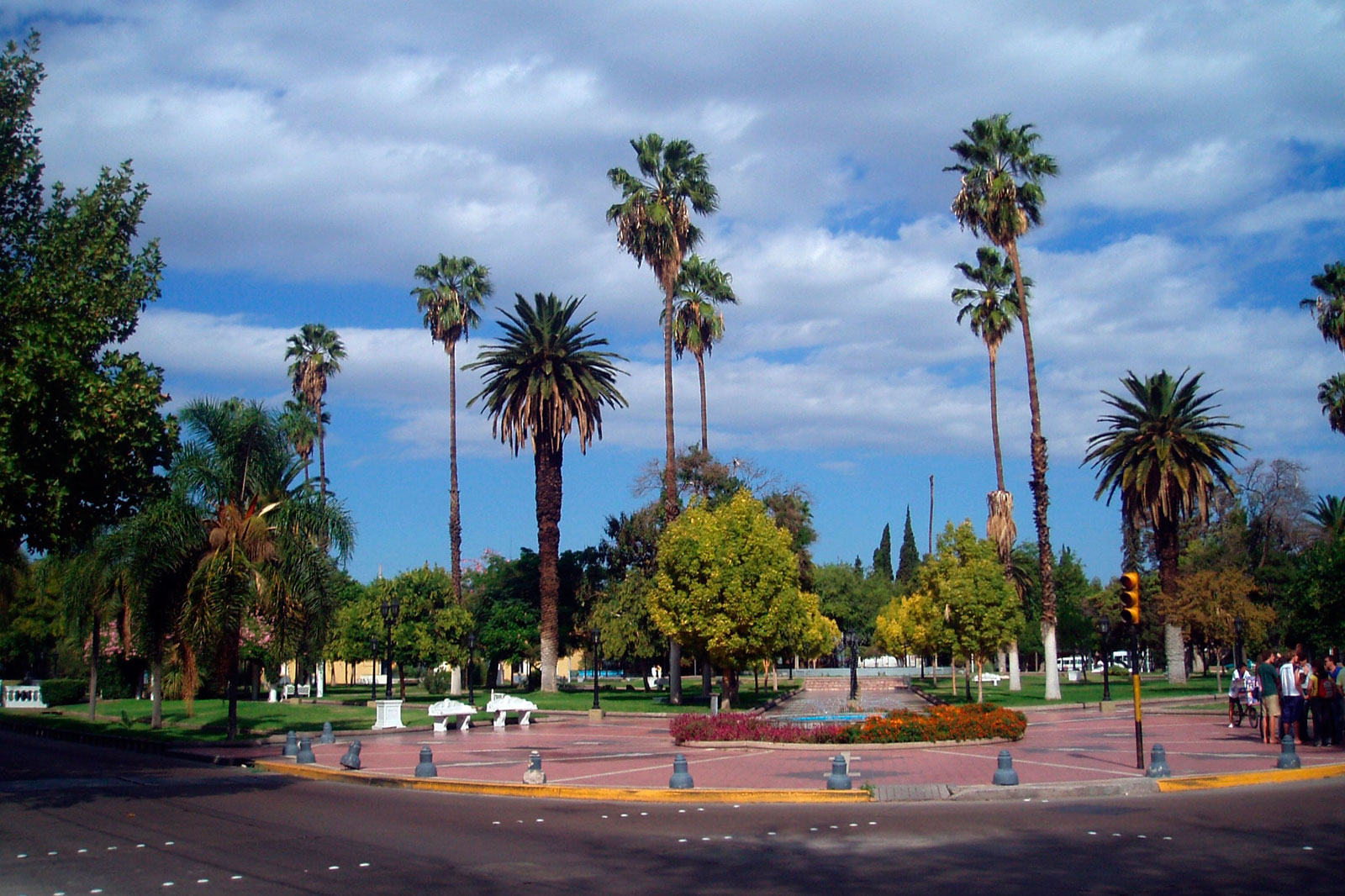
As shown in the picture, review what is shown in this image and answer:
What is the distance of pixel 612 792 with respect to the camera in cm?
1659

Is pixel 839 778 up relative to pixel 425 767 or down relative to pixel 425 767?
up

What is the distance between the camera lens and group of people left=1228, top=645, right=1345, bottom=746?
19.9m

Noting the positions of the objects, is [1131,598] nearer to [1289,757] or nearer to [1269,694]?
[1289,757]

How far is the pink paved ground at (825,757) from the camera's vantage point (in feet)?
57.7

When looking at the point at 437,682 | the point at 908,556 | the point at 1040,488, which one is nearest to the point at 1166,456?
the point at 1040,488

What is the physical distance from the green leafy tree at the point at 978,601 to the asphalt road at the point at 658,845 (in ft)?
83.9

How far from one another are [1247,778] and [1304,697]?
527cm

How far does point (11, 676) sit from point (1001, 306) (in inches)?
2786

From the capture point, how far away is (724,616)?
35500 mm

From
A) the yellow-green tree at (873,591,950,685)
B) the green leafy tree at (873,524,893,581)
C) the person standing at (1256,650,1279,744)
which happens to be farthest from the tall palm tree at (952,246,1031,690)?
the green leafy tree at (873,524,893,581)

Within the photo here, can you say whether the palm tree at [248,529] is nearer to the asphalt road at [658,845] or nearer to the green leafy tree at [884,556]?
the asphalt road at [658,845]

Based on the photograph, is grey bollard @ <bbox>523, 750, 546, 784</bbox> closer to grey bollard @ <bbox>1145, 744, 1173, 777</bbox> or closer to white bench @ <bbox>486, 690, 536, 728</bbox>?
grey bollard @ <bbox>1145, 744, 1173, 777</bbox>

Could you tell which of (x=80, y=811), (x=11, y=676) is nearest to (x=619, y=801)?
(x=80, y=811)

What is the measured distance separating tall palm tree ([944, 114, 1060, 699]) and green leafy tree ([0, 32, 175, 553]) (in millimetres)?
32926
